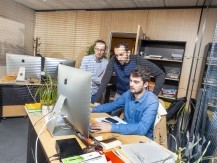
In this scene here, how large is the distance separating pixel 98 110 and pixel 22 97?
221cm

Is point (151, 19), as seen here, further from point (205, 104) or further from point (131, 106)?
point (131, 106)

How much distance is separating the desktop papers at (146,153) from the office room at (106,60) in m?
0.01

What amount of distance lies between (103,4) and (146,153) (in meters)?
4.08

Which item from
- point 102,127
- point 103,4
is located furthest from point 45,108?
point 103,4

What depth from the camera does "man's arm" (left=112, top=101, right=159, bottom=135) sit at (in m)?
1.44

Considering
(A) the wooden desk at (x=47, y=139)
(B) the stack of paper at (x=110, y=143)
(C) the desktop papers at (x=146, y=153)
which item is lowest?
(A) the wooden desk at (x=47, y=139)

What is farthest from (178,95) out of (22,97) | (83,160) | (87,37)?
(83,160)

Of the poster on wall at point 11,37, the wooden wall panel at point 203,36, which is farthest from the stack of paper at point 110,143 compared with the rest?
the poster on wall at point 11,37

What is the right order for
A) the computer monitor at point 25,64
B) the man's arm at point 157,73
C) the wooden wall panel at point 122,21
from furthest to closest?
1. the wooden wall panel at point 122,21
2. the computer monitor at point 25,64
3. the man's arm at point 157,73

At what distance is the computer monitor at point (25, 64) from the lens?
10.0 ft

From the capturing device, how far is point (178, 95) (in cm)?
421

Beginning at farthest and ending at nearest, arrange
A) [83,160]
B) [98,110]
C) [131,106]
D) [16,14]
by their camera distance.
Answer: [16,14] → [98,110] → [131,106] → [83,160]

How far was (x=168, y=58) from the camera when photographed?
4.03m

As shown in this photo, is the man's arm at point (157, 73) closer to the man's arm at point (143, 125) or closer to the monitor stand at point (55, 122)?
the man's arm at point (143, 125)
